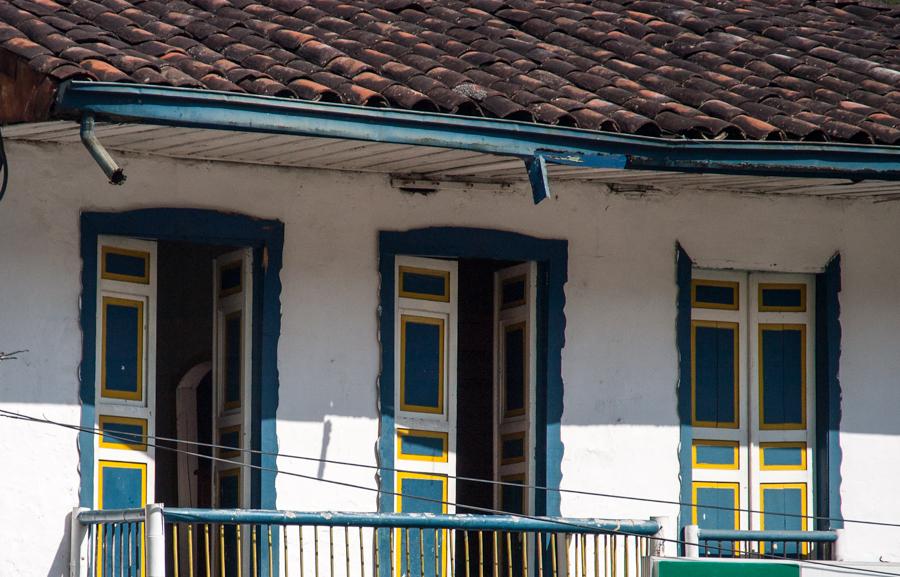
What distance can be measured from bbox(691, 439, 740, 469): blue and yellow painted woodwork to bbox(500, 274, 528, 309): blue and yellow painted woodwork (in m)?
1.41

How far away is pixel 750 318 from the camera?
11.7 meters

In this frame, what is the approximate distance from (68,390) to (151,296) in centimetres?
80

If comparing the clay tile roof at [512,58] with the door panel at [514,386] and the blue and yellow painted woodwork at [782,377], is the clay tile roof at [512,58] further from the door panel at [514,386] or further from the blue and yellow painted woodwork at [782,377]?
the blue and yellow painted woodwork at [782,377]

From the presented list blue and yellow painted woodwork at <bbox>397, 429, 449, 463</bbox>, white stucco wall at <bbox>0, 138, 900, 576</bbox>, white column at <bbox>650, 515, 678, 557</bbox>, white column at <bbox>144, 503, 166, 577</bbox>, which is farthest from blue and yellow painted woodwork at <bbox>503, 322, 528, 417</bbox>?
white column at <bbox>144, 503, 166, 577</bbox>

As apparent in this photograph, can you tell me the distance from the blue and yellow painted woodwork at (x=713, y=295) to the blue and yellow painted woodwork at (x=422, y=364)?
1.69 m

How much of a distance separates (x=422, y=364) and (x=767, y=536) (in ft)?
7.54

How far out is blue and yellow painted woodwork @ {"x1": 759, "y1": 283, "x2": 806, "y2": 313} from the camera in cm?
1176

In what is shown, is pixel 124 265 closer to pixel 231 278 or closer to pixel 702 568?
pixel 231 278

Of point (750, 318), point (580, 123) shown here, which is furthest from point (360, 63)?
point (750, 318)

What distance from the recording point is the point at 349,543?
10.3m

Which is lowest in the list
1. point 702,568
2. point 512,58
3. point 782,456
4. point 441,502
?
point 702,568

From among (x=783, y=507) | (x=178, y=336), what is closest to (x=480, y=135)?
(x=783, y=507)

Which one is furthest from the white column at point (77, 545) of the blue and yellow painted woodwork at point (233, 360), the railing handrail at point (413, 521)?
the blue and yellow painted woodwork at point (233, 360)

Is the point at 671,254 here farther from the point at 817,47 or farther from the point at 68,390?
the point at 68,390
